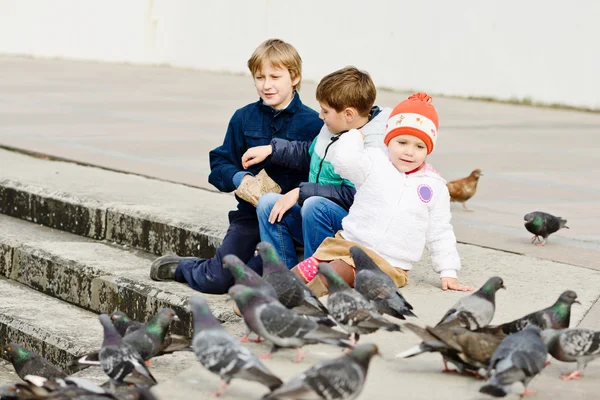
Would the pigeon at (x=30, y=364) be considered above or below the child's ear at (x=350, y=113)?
below

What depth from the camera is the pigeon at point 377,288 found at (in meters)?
5.45

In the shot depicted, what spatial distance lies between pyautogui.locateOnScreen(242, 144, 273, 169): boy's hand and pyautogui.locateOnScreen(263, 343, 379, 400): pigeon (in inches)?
107

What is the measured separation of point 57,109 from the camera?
1559cm

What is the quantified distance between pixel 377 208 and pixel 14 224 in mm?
4048

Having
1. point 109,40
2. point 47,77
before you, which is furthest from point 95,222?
point 109,40

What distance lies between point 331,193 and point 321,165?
0.19 m

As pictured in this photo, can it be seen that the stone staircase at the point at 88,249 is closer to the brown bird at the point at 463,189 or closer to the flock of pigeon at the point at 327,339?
the flock of pigeon at the point at 327,339

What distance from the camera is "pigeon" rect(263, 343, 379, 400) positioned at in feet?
13.2

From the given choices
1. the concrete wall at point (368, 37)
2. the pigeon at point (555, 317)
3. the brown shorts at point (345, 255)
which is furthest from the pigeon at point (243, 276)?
the concrete wall at point (368, 37)

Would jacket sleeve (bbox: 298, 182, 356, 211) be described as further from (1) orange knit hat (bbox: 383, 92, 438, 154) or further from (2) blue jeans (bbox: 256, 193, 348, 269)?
(1) orange knit hat (bbox: 383, 92, 438, 154)

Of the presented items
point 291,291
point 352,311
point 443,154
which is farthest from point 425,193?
point 443,154

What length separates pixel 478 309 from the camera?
526 centimetres

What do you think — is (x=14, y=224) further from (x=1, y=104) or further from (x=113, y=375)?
(x=1, y=104)

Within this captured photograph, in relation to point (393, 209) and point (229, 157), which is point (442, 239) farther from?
point (229, 157)
